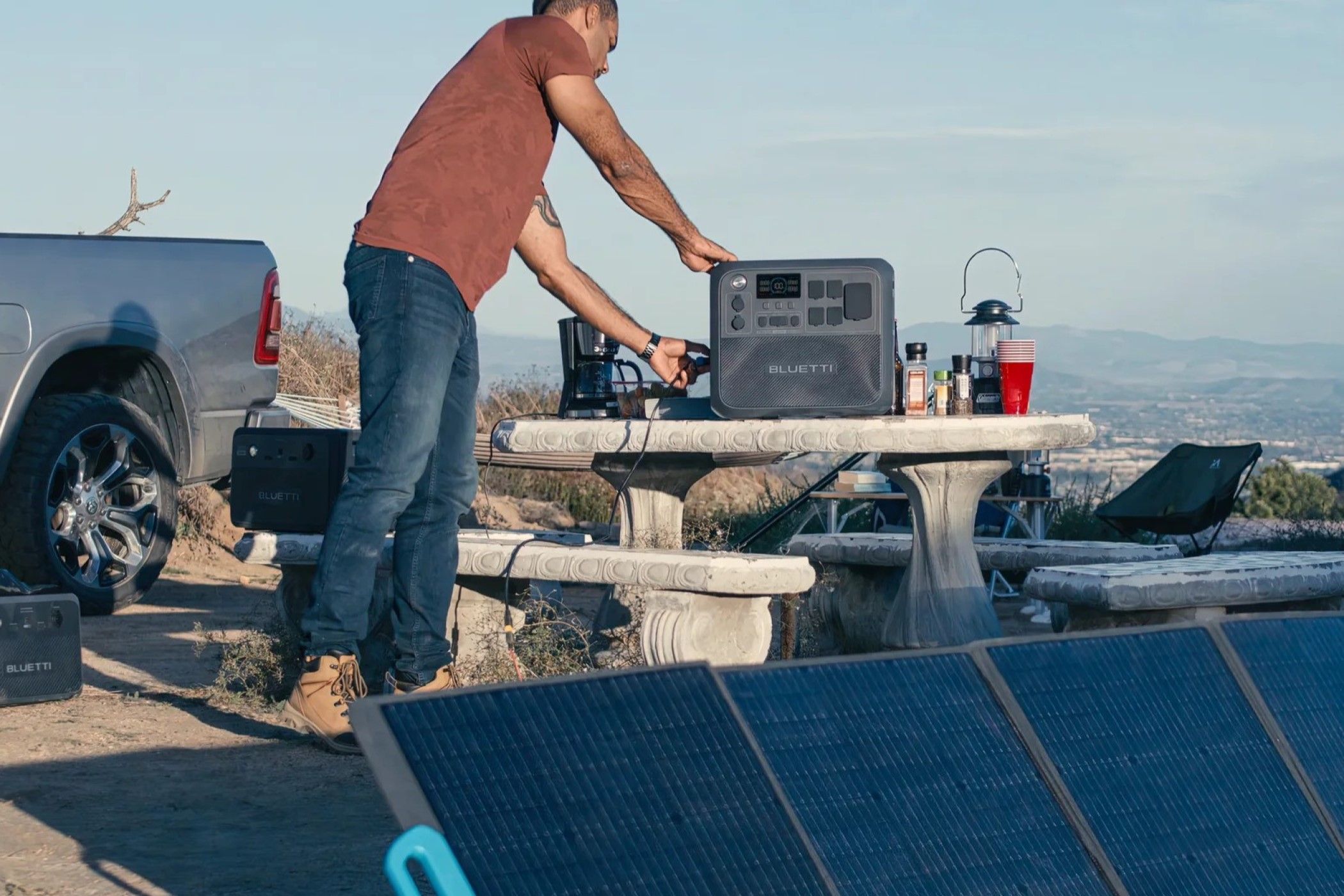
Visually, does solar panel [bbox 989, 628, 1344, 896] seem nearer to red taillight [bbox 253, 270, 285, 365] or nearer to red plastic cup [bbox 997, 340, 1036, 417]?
red plastic cup [bbox 997, 340, 1036, 417]

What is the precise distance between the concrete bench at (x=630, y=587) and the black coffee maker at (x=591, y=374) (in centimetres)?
42

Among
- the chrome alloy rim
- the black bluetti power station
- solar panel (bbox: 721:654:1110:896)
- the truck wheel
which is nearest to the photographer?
solar panel (bbox: 721:654:1110:896)

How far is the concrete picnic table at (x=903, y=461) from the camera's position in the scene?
4492 mm

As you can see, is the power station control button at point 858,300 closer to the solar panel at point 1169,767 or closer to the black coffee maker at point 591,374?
the black coffee maker at point 591,374

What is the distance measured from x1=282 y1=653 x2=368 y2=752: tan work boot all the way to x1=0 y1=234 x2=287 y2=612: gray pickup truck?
2806 mm

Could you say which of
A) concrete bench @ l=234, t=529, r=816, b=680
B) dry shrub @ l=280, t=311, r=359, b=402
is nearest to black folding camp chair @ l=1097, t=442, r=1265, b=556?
concrete bench @ l=234, t=529, r=816, b=680

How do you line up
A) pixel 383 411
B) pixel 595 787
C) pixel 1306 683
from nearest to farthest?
pixel 595 787 → pixel 1306 683 → pixel 383 411

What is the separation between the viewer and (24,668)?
4641 millimetres

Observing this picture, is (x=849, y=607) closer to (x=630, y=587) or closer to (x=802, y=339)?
(x=630, y=587)

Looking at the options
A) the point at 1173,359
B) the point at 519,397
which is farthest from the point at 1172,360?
the point at 519,397

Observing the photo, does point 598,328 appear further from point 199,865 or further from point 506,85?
point 199,865

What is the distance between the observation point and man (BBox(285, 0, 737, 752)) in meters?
3.80

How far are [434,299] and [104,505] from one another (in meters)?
3.36

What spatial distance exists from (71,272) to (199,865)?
4.10 metres
